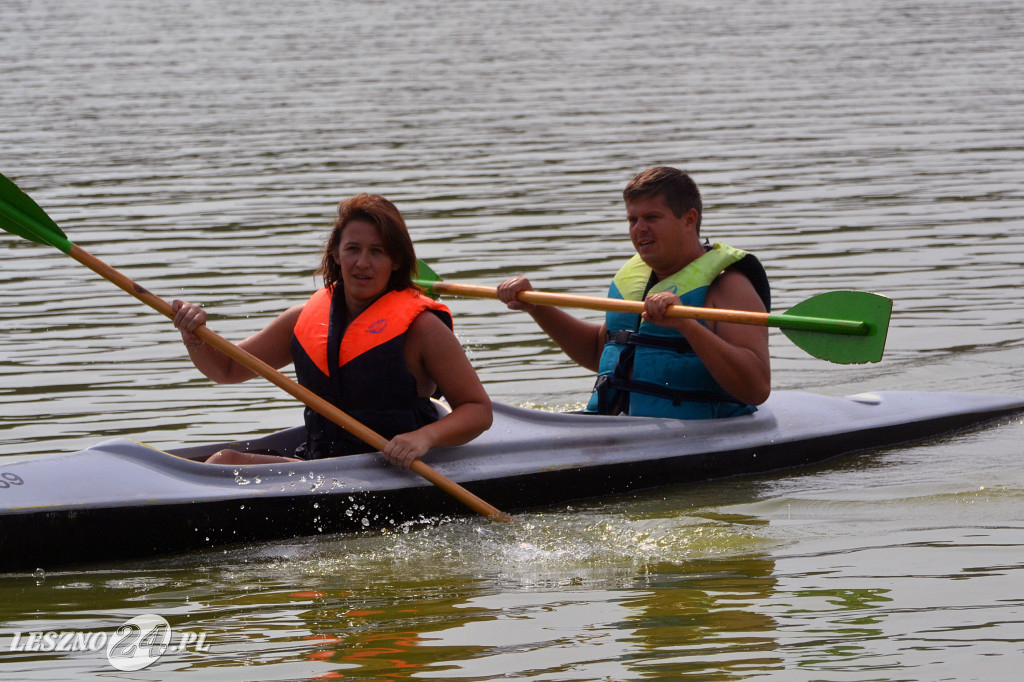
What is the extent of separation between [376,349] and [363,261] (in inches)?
10.8

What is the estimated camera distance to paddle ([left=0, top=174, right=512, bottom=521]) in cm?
461

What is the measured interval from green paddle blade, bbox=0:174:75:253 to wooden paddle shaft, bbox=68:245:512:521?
6.8 inches

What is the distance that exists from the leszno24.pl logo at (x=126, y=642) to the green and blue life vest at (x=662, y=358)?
2.14m

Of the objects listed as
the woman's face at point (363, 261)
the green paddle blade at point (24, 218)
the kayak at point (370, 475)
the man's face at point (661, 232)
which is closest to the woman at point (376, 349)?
the woman's face at point (363, 261)

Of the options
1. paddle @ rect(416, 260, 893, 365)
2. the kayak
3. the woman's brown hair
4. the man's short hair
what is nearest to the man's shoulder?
paddle @ rect(416, 260, 893, 365)

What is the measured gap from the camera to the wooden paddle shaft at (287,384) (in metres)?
4.60

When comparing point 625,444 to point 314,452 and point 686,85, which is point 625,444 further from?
point 686,85

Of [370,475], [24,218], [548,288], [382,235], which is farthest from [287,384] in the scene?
[548,288]

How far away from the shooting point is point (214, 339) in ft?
15.0

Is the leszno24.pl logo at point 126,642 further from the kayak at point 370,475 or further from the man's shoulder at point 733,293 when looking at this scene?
the man's shoulder at point 733,293

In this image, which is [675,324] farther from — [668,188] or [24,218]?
[24,218]

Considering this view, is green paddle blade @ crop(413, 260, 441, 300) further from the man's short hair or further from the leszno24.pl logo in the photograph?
the leszno24.pl logo

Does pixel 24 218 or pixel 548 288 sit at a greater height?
pixel 24 218

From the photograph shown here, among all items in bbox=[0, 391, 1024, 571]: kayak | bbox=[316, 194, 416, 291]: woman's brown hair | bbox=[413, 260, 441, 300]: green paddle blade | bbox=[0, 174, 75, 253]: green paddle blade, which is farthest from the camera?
bbox=[413, 260, 441, 300]: green paddle blade
